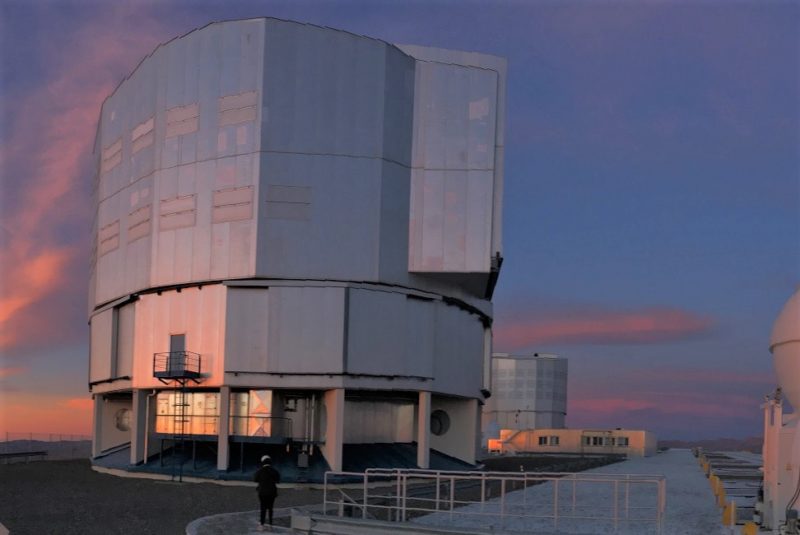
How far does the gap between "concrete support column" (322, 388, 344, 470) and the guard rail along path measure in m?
0.88

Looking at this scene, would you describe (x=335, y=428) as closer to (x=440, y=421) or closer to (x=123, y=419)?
(x=440, y=421)

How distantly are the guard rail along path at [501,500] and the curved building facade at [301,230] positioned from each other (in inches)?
211

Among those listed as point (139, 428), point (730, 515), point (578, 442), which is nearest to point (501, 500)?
point (730, 515)

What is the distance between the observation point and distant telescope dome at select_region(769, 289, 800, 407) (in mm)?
22406

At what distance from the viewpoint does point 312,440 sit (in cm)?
4075

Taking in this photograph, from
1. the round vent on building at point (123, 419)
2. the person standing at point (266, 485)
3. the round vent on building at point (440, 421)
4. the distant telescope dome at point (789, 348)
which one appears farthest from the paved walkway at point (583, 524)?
the round vent on building at point (123, 419)

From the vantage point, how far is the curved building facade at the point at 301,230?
39.7 m

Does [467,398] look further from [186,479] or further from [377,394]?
[186,479]

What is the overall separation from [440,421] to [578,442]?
61.1 m

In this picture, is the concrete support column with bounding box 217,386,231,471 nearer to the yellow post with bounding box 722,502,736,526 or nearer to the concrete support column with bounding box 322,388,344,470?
the concrete support column with bounding box 322,388,344,470

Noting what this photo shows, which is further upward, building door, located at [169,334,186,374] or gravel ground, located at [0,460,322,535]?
building door, located at [169,334,186,374]

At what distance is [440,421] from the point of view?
162ft

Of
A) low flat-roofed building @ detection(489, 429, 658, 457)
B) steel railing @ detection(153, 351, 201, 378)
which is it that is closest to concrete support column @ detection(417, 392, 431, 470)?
steel railing @ detection(153, 351, 201, 378)

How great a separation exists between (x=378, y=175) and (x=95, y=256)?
22.2 metres
